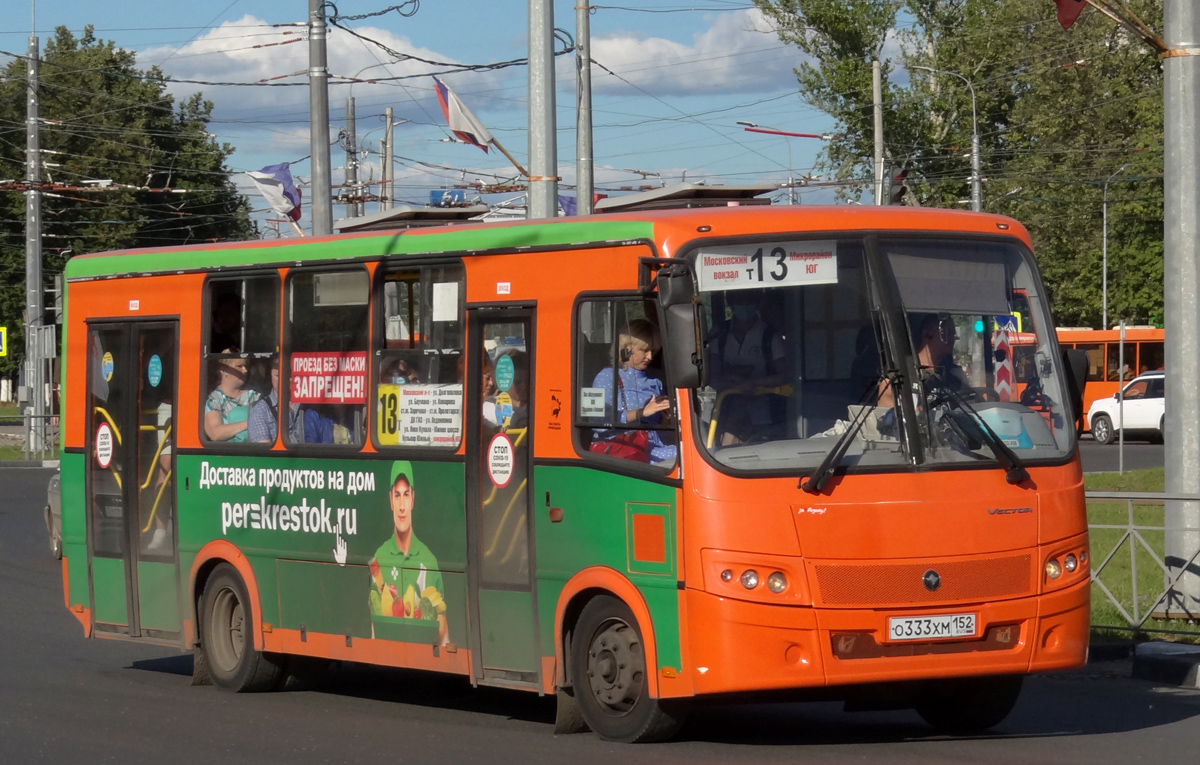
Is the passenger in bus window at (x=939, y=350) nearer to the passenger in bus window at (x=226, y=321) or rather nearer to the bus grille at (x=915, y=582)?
the bus grille at (x=915, y=582)

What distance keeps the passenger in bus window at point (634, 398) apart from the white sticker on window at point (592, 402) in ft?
0.10

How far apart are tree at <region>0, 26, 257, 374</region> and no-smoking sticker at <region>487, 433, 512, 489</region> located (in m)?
54.0

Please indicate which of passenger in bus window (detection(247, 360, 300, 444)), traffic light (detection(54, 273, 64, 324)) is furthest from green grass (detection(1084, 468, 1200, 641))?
traffic light (detection(54, 273, 64, 324))

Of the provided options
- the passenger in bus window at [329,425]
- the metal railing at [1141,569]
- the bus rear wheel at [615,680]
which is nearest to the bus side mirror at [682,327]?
the bus rear wheel at [615,680]

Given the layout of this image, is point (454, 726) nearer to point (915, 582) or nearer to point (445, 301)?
point (445, 301)

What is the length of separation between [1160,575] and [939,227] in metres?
4.85

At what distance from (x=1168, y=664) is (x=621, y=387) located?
4198 millimetres

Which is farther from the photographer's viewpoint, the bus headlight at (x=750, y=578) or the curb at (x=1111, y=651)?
the curb at (x=1111, y=651)

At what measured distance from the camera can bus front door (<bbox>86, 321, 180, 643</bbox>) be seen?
40.4 ft

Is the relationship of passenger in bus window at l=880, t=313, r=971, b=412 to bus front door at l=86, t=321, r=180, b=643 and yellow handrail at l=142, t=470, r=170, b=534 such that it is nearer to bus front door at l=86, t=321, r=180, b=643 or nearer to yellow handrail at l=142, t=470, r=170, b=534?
bus front door at l=86, t=321, r=180, b=643

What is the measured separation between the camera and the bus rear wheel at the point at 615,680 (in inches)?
344

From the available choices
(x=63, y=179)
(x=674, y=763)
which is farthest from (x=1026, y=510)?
(x=63, y=179)

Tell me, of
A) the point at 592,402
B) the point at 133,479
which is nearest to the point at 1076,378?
the point at 592,402

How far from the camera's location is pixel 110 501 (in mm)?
12734
